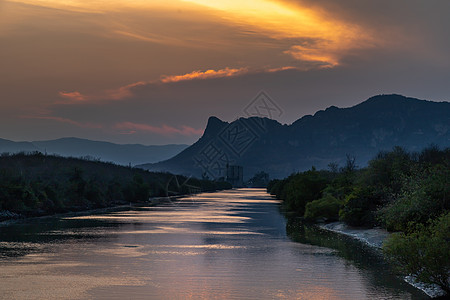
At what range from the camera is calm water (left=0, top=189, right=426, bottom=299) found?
3081cm

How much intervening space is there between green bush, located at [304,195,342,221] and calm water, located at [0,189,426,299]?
1451 cm

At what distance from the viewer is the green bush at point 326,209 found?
78938mm

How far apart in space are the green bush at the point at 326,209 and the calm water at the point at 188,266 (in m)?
14.5

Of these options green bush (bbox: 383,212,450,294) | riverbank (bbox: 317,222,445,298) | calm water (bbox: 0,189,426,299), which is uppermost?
green bush (bbox: 383,212,450,294)

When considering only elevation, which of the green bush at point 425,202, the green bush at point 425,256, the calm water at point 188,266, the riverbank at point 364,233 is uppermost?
the green bush at point 425,202

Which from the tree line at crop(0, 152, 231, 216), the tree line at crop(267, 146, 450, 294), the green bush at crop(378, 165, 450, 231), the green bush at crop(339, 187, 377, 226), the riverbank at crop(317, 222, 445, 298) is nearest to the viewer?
the tree line at crop(267, 146, 450, 294)

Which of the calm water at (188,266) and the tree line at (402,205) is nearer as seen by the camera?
the tree line at (402,205)

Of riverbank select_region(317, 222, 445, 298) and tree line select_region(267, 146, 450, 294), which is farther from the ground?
tree line select_region(267, 146, 450, 294)

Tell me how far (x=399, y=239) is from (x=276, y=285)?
7.70 meters

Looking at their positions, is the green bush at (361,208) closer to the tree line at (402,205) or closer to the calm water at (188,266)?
the tree line at (402,205)

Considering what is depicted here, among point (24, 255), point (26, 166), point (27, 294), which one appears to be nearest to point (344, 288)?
point (27, 294)

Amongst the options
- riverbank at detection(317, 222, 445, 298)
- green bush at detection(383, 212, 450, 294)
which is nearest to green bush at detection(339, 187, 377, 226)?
riverbank at detection(317, 222, 445, 298)

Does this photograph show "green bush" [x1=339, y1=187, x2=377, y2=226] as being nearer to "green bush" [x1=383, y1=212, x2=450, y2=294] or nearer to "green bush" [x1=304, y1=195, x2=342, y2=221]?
"green bush" [x1=304, y1=195, x2=342, y2=221]

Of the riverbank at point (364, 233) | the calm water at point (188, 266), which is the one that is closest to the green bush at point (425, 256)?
the calm water at point (188, 266)
